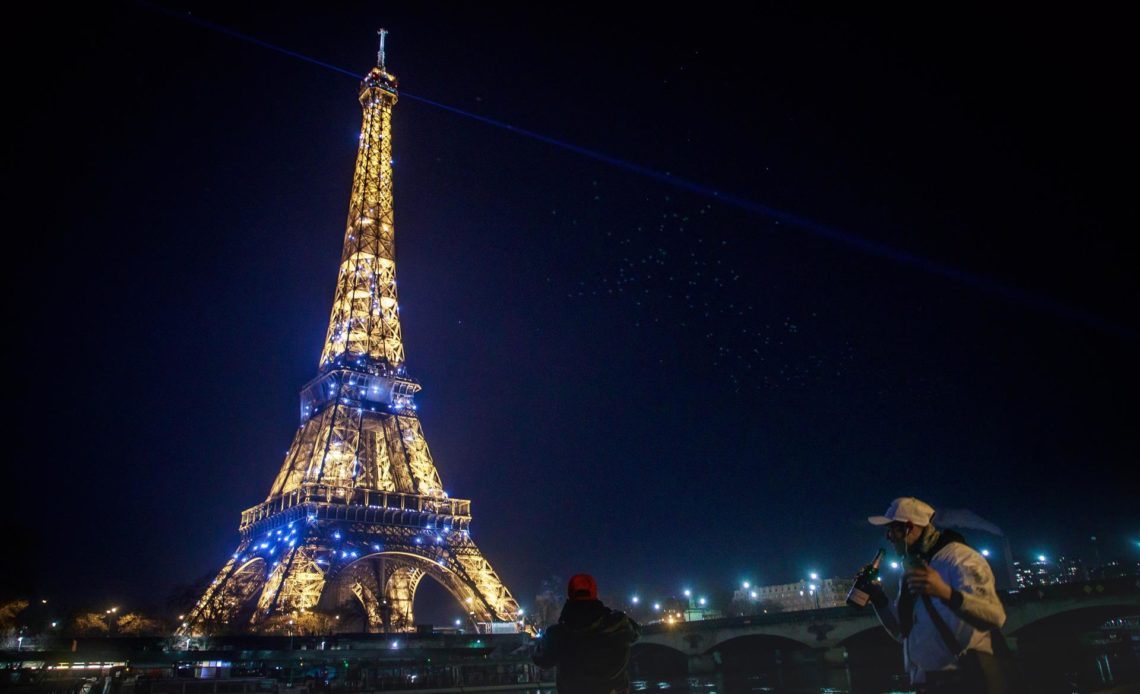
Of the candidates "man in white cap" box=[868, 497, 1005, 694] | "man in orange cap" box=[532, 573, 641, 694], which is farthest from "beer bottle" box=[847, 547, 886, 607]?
"man in orange cap" box=[532, 573, 641, 694]

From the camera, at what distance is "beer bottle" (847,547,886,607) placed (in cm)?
396

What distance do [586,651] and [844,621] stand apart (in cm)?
4449

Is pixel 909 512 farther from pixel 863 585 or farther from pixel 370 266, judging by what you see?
pixel 370 266

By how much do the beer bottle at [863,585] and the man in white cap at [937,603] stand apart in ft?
0.19

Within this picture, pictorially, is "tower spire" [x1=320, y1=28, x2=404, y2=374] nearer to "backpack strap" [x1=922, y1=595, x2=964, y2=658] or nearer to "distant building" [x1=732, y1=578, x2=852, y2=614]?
"backpack strap" [x1=922, y1=595, x2=964, y2=658]

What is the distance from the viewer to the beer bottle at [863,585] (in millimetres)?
3962

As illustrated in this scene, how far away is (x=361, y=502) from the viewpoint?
43156mm

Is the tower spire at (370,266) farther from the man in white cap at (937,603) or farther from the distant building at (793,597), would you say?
the distant building at (793,597)

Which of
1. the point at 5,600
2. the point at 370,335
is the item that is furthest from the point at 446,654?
the point at 5,600

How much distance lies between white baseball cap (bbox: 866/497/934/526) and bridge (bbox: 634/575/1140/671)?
39.1 meters

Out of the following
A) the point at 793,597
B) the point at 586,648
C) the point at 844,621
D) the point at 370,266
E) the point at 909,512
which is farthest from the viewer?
the point at 793,597

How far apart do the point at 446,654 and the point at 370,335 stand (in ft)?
76.7

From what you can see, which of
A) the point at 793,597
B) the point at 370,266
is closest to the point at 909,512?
the point at 370,266

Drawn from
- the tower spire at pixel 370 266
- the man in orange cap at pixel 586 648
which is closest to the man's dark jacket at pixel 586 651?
the man in orange cap at pixel 586 648
